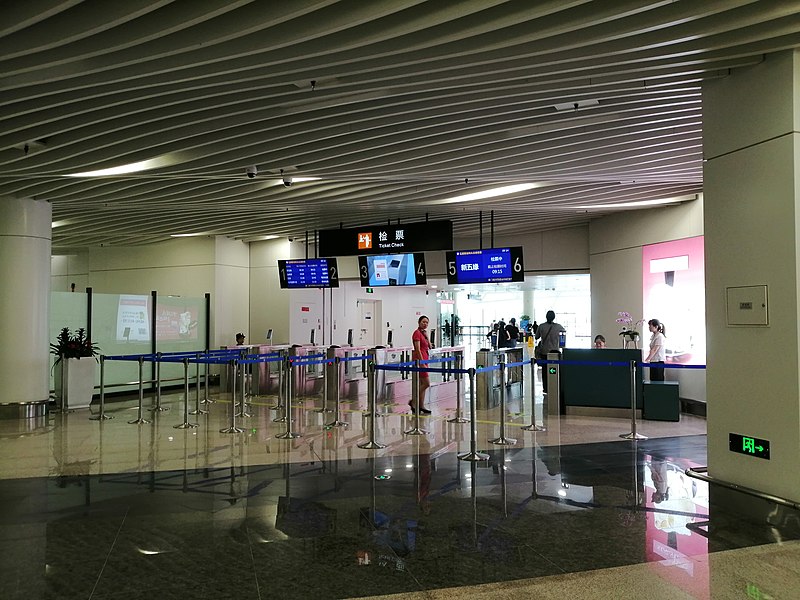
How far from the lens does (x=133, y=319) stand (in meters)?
14.4

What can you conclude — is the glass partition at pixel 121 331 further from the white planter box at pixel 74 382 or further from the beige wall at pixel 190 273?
the beige wall at pixel 190 273

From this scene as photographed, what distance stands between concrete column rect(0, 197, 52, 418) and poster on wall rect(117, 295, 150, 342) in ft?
11.1

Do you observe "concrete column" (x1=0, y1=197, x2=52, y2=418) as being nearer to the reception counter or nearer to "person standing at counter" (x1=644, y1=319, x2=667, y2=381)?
the reception counter

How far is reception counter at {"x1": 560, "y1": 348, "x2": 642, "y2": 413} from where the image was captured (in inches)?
396

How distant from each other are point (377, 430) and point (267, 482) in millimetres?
3179

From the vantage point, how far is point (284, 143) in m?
7.43

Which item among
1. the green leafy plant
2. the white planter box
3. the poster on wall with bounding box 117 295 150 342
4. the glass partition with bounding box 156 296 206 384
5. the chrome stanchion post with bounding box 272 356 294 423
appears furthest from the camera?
the glass partition with bounding box 156 296 206 384

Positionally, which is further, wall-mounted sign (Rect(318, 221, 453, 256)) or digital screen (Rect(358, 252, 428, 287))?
digital screen (Rect(358, 252, 428, 287))

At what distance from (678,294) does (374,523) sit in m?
8.66

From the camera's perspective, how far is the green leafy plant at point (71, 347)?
11.8 meters

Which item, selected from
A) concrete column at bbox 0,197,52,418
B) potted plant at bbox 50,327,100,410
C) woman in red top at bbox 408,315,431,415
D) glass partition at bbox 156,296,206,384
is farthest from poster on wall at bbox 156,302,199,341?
woman in red top at bbox 408,315,431,415

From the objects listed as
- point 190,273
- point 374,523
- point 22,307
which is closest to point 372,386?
point 374,523

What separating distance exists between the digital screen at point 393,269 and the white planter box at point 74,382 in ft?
18.6

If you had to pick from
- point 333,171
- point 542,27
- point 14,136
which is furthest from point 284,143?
point 542,27
